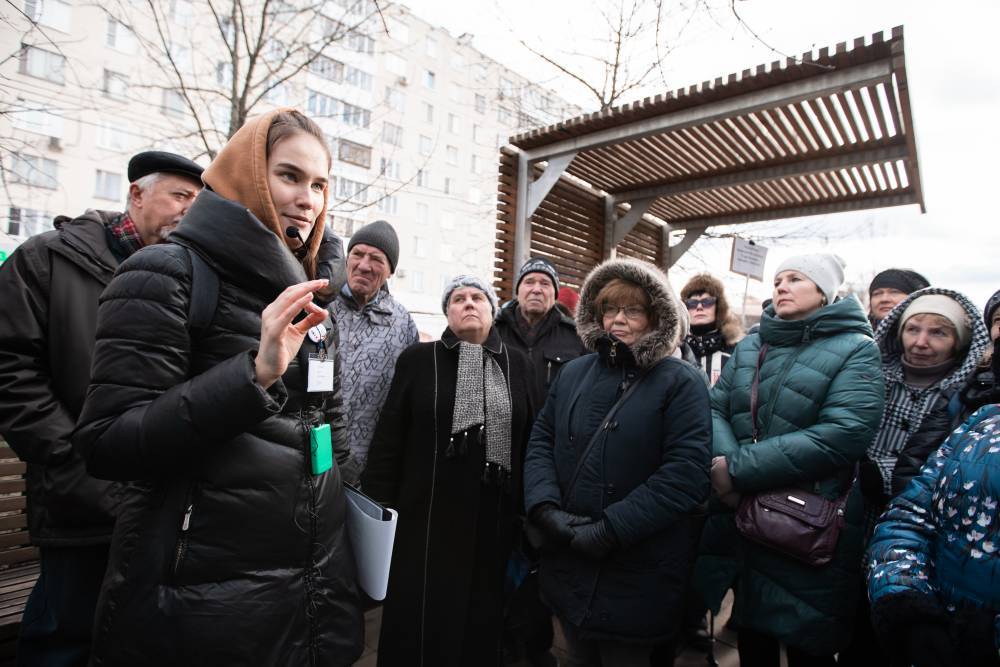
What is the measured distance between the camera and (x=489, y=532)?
2.55 metres

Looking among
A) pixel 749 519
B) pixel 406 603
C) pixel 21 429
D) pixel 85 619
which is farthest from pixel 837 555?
pixel 21 429

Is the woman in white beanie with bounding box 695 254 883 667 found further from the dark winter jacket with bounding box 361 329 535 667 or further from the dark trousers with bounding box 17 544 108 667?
the dark trousers with bounding box 17 544 108 667

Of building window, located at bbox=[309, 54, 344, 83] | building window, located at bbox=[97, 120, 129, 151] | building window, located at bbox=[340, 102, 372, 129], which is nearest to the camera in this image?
building window, located at bbox=[309, 54, 344, 83]

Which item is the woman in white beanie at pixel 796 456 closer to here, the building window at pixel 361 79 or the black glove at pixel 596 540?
the black glove at pixel 596 540

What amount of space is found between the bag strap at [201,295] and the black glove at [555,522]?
4.83ft

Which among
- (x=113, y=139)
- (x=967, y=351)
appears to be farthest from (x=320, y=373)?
(x=113, y=139)

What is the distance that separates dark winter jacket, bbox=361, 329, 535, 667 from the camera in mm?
2465

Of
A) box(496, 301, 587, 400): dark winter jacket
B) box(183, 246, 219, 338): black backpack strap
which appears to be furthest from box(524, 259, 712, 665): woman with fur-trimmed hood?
box(183, 246, 219, 338): black backpack strap

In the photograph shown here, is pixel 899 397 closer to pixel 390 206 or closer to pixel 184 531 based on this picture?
pixel 184 531

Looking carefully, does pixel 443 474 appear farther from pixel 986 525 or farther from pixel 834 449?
pixel 986 525

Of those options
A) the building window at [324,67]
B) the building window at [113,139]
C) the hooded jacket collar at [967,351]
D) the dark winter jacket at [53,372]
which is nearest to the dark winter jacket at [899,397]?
the hooded jacket collar at [967,351]

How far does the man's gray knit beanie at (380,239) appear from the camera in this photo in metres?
3.26

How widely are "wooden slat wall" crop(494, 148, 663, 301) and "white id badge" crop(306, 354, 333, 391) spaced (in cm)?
438

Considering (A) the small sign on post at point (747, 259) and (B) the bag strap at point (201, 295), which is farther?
(A) the small sign on post at point (747, 259)
